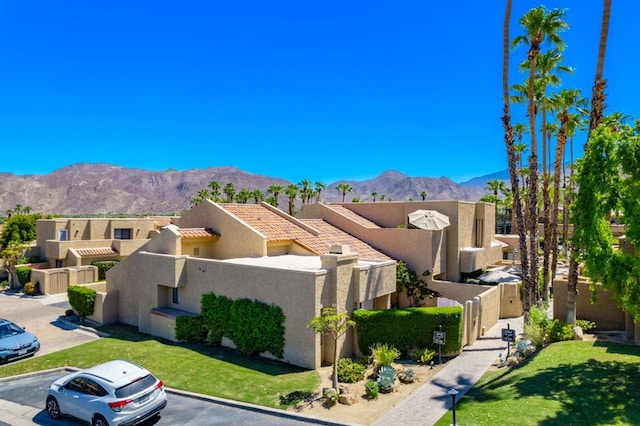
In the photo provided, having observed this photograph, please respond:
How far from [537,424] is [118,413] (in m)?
12.1

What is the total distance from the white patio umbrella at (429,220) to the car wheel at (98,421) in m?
19.2

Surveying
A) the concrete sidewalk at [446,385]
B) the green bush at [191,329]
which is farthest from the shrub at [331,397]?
the green bush at [191,329]

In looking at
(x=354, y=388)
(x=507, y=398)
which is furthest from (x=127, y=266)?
(x=507, y=398)

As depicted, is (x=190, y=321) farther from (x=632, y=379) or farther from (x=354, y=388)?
(x=632, y=379)

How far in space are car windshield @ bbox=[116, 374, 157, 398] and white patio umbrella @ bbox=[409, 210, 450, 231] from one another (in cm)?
1766

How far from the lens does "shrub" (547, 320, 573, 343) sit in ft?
60.5

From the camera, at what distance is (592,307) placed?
806 inches

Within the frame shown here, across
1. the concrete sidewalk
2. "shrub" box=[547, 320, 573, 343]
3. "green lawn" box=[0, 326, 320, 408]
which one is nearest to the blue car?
"green lawn" box=[0, 326, 320, 408]

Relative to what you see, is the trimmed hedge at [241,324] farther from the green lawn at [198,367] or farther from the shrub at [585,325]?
the shrub at [585,325]

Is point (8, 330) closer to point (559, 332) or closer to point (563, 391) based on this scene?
point (563, 391)

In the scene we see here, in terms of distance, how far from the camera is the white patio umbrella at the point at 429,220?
1013 inches

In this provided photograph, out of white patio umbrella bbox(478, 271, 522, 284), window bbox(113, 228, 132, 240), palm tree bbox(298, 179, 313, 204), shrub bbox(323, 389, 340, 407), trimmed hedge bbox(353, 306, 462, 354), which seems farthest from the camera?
palm tree bbox(298, 179, 313, 204)

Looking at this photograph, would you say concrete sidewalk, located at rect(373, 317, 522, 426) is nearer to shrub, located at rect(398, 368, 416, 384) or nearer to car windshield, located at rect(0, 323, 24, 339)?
shrub, located at rect(398, 368, 416, 384)

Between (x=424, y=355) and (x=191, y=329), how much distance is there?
39.5ft
